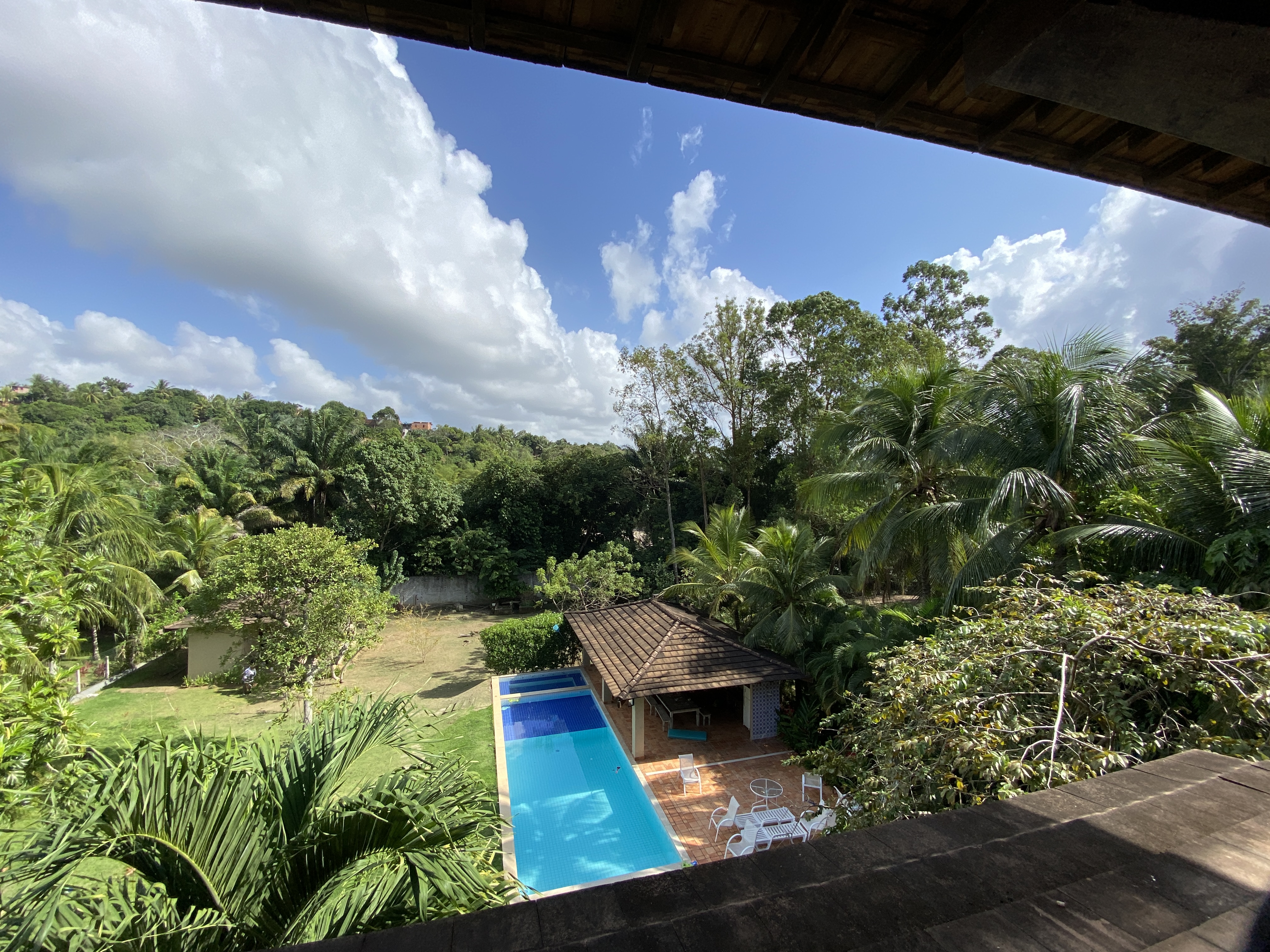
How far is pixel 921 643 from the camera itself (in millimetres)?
5504

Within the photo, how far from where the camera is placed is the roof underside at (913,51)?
182 cm

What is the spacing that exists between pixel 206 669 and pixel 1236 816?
19.3 m

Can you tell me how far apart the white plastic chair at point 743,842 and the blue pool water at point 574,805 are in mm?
773

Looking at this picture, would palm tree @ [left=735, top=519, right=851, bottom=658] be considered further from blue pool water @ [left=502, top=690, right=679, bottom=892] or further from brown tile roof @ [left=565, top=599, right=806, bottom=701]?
blue pool water @ [left=502, top=690, right=679, bottom=892]

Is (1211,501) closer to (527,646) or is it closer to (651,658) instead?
(651,658)

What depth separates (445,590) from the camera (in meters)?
24.5

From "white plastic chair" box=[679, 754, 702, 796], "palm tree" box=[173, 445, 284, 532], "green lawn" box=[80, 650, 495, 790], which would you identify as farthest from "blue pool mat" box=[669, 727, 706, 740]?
"palm tree" box=[173, 445, 284, 532]

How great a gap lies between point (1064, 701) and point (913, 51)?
375 centimetres

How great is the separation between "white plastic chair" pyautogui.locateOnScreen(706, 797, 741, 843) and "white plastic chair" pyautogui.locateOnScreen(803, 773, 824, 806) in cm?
112

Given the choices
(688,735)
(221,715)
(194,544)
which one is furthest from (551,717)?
(194,544)

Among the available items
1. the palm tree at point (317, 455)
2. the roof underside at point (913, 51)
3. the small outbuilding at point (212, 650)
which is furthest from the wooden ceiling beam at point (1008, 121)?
the palm tree at point (317, 455)

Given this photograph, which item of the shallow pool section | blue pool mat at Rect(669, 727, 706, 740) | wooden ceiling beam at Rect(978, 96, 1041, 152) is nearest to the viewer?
wooden ceiling beam at Rect(978, 96, 1041, 152)

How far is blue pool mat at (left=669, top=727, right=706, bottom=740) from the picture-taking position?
11.0 m

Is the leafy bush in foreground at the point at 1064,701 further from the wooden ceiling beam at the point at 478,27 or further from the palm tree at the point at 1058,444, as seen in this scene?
the wooden ceiling beam at the point at 478,27
